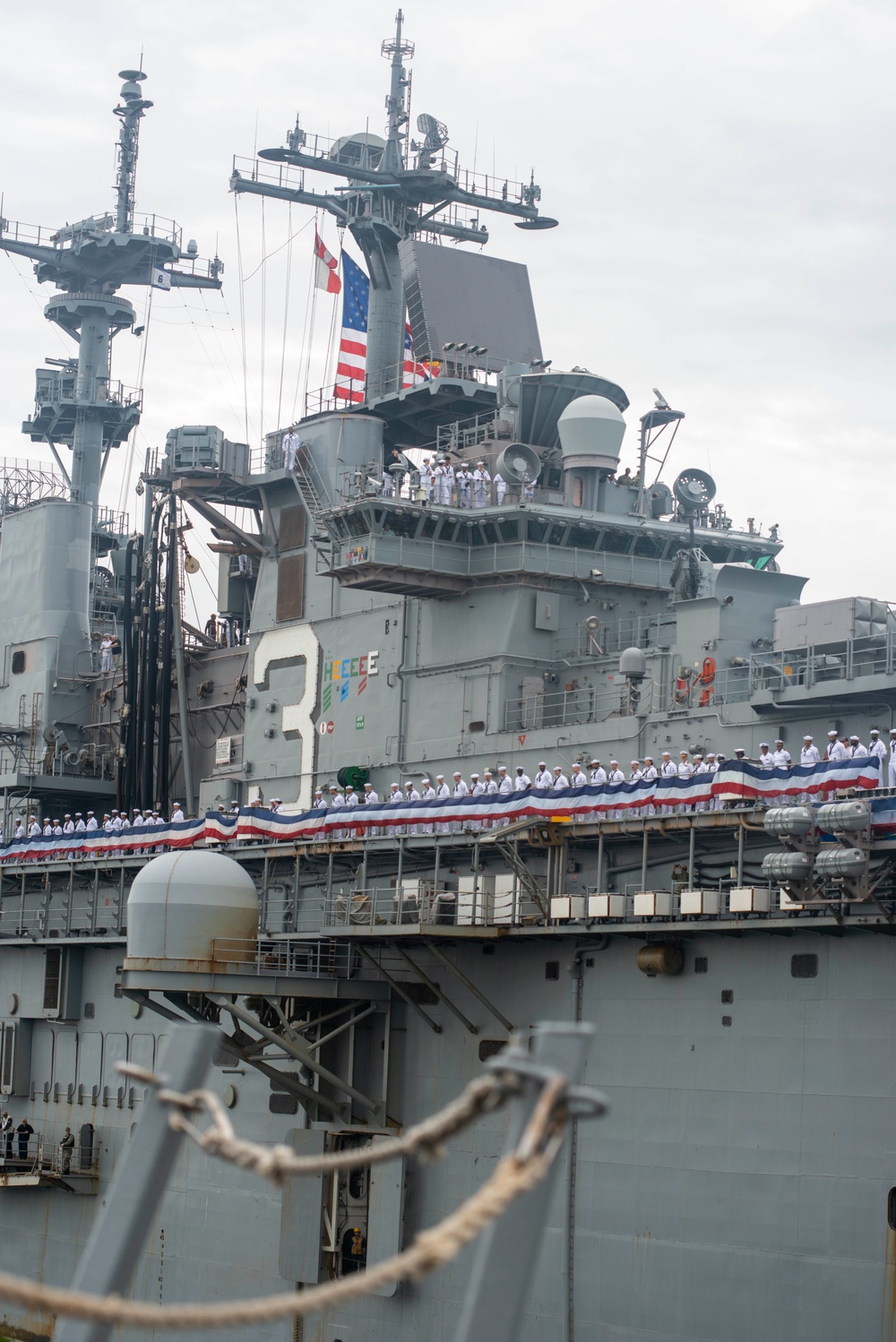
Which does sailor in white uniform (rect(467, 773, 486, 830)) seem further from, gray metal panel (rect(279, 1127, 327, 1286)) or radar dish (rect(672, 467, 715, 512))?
radar dish (rect(672, 467, 715, 512))

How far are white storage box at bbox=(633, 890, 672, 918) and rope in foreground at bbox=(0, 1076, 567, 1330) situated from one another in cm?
1638

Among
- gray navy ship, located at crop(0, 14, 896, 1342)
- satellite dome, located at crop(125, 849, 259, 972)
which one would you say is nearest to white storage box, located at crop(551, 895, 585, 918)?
gray navy ship, located at crop(0, 14, 896, 1342)

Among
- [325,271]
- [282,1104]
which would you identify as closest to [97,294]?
[325,271]

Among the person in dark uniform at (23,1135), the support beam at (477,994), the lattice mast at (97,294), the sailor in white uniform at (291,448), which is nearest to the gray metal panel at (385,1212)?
the support beam at (477,994)

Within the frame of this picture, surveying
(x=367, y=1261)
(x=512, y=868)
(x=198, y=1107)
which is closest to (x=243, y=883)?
(x=512, y=868)

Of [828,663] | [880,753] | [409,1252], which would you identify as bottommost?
[409,1252]

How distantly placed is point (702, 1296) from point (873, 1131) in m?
3.48

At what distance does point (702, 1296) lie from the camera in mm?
22531

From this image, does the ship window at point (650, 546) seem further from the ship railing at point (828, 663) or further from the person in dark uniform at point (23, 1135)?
the person in dark uniform at point (23, 1135)

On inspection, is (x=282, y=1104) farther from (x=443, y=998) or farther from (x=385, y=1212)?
(x=443, y=998)

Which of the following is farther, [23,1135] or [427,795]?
[23,1135]

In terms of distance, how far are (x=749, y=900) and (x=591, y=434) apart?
574 inches

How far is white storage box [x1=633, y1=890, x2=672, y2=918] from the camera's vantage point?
23.3 m

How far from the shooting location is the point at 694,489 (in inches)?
1437
